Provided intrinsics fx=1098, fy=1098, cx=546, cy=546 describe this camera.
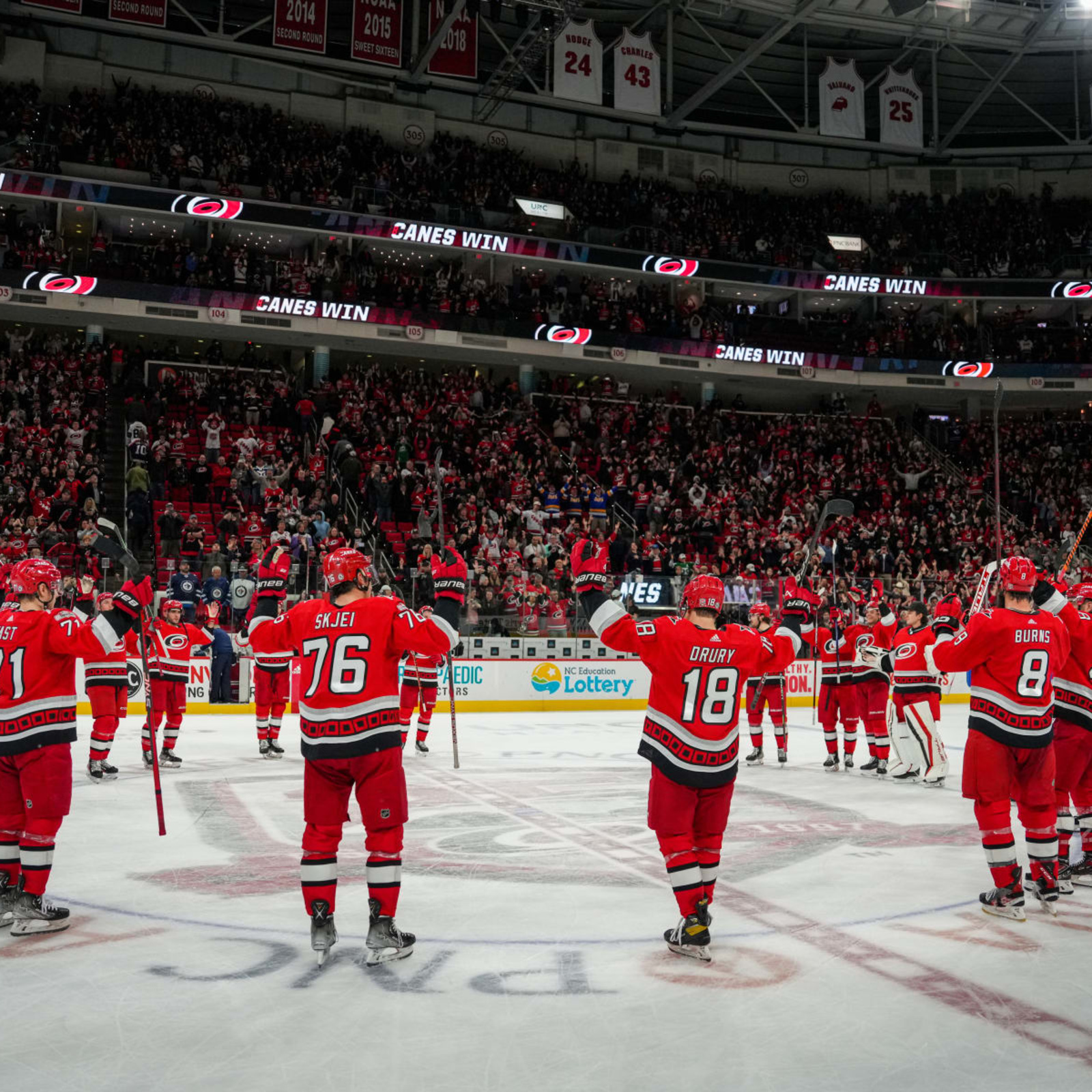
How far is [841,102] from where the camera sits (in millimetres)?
32438

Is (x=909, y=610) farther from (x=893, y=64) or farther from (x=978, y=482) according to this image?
(x=893, y=64)

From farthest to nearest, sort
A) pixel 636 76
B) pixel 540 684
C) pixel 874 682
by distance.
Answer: pixel 636 76, pixel 540 684, pixel 874 682

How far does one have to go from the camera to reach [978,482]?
32.7 metres

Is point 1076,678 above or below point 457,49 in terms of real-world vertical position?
below

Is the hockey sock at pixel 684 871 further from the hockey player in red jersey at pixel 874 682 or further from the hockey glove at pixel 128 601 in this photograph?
the hockey player in red jersey at pixel 874 682

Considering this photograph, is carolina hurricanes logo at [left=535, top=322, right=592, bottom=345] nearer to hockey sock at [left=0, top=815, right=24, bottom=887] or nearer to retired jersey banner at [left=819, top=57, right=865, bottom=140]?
retired jersey banner at [left=819, top=57, right=865, bottom=140]

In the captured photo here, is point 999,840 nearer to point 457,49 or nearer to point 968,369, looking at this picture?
point 457,49

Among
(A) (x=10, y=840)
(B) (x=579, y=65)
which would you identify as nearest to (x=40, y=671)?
(A) (x=10, y=840)

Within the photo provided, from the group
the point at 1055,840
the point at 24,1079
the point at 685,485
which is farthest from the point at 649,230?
the point at 24,1079

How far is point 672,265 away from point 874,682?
2292 centimetres

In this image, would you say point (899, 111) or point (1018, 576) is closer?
point (1018, 576)

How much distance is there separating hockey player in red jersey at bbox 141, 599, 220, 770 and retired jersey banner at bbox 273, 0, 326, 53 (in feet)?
67.9

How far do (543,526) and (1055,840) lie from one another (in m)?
17.8

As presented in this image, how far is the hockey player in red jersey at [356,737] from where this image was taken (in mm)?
5012
